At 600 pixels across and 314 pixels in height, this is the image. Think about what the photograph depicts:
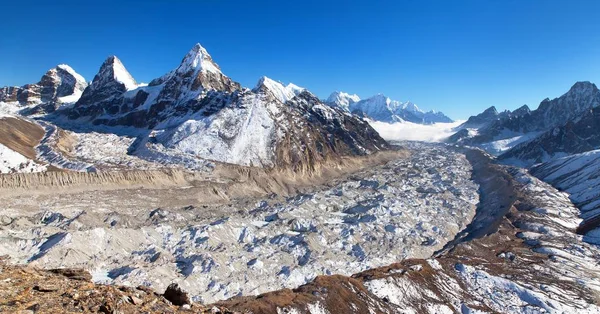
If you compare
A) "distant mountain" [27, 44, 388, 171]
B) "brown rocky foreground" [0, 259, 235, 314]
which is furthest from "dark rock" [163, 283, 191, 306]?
"distant mountain" [27, 44, 388, 171]

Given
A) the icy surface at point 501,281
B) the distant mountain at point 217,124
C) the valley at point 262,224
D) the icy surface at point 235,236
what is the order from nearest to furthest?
the valley at point 262,224 < the icy surface at point 501,281 < the icy surface at point 235,236 < the distant mountain at point 217,124

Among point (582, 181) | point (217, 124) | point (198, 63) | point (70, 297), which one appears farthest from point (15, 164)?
point (582, 181)

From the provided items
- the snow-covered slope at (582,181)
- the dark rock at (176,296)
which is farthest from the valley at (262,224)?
the snow-covered slope at (582,181)

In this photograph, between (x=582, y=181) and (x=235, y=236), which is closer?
(x=235, y=236)

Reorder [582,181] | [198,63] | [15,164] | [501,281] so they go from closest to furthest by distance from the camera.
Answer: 1. [501,281]
2. [15,164]
3. [582,181]
4. [198,63]

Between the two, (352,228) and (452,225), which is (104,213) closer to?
(352,228)

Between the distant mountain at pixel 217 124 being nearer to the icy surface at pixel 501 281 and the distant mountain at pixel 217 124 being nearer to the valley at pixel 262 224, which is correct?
the valley at pixel 262 224

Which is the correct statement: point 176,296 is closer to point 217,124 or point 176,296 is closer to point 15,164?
point 15,164

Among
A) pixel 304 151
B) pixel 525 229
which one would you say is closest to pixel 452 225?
pixel 525 229
